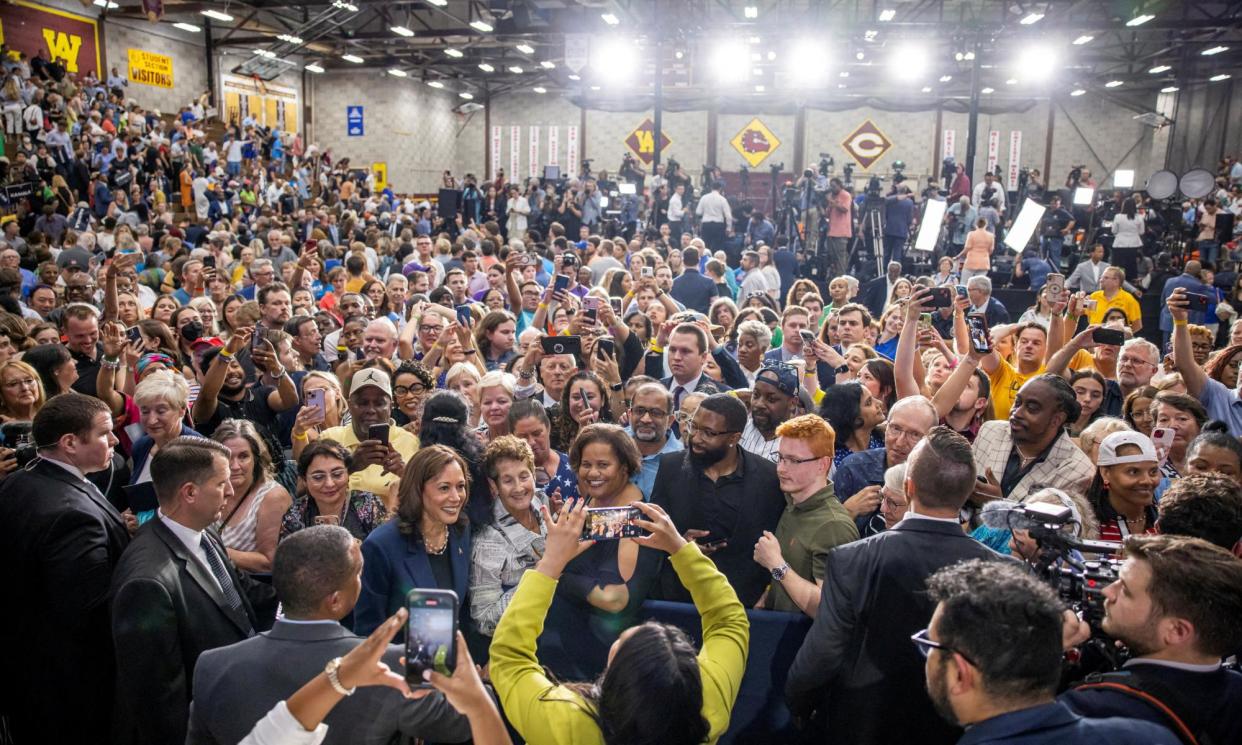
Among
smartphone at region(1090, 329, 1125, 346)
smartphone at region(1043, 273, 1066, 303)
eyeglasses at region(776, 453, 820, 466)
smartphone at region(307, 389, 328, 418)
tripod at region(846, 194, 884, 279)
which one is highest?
tripod at region(846, 194, 884, 279)

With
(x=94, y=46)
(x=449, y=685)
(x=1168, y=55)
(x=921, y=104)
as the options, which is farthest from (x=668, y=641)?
(x=1168, y=55)

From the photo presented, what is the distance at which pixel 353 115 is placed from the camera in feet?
94.5

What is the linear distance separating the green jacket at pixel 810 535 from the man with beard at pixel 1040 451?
0.94 metres

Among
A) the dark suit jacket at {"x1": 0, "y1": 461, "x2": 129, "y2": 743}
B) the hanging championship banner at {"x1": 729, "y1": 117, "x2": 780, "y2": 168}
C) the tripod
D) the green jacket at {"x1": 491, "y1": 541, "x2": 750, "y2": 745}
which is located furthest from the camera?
the hanging championship banner at {"x1": 729, "y1": 117, "x2": 780, "y2": 168}

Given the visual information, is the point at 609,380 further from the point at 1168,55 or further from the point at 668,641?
the point at 1168,55

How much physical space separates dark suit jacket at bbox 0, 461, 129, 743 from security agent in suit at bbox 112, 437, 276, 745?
0.33 m

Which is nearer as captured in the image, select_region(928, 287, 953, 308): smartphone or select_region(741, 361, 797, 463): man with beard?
select_region(741, 361, 797, 463): man with beard

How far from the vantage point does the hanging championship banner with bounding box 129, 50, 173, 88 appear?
70.2 ft

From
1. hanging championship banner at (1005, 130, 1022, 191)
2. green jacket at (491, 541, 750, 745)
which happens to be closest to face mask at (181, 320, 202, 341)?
green jacket at (491, 541, 750, 745)

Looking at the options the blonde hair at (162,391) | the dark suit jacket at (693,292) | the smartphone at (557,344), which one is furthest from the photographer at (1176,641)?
the dark suit jacket at (693,292)

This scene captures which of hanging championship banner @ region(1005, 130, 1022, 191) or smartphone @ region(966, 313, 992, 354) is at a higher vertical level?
hanging championship banner @ region(1005, 130, 1022, 191)

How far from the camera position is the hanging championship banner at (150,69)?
70.2ft

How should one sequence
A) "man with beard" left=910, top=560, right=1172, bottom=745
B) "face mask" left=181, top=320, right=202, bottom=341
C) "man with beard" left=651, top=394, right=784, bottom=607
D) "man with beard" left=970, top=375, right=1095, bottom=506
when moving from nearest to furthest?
"man with beard" left=910, top=560, right=1172, bottom=745 → "man with beard" left=651, top=394, right=784, bottom=607 → "man with beard" left=970, top=375, right=1095, bottom=506 → "face mask" left=181, top=320, right=202, bottom=341

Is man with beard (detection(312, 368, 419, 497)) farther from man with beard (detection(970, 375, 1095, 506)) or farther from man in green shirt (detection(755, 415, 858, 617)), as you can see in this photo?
man with beard (detection(970, 375, 1095, 506))
